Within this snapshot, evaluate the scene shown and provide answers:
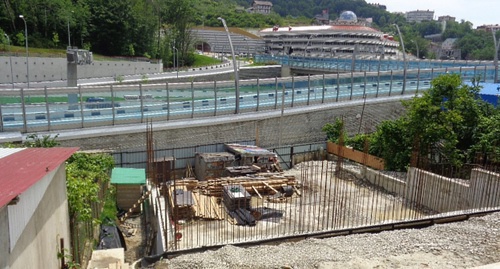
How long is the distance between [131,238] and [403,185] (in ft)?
28.7

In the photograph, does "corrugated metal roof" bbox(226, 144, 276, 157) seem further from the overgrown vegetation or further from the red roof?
the red roof

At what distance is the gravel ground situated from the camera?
24.1 feet

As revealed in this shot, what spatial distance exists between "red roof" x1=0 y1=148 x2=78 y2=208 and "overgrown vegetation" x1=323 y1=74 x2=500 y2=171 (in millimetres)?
11654

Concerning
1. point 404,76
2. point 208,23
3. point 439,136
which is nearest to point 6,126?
point 439,136

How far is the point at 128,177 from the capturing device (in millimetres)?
13195

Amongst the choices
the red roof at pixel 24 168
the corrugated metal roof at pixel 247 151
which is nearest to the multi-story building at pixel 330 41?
the corrugated metal roof at pixel 247 151

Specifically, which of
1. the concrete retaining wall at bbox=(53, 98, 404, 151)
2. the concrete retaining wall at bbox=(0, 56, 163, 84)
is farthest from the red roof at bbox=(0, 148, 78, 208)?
the concrete retaining wall at bbox=(0, 56, 163, 84)

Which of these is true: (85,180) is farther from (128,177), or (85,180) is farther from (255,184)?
(255,184)

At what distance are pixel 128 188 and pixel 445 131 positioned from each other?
35.3 ft

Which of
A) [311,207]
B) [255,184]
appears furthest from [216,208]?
[311,207]

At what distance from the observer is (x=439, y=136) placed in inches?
570

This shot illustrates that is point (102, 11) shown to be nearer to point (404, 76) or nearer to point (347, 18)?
point (404, 76)

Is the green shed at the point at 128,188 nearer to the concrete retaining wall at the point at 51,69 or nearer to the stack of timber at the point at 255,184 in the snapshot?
the stack of timber at the point at 255,184

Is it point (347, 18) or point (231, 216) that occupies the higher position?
point (347, 18)
